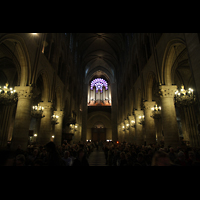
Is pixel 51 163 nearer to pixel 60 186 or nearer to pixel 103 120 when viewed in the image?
pixel 60 186

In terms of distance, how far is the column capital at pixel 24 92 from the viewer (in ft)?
27.0

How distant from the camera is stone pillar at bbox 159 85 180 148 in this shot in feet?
26.5

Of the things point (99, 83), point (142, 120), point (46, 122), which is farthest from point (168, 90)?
point (99, 83)

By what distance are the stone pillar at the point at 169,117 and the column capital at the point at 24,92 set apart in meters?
8.06

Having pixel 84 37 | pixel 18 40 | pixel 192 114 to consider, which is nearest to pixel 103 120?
pixel 84 37

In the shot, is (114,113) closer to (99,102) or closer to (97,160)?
(99,102)

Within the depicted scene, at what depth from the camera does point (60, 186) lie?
4.18ft

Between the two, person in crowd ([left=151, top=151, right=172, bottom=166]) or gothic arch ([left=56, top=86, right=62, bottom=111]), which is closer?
person in crowd ([left=151, top=151, right=172, bottom=166])

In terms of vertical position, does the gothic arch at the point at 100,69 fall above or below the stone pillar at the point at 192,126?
above

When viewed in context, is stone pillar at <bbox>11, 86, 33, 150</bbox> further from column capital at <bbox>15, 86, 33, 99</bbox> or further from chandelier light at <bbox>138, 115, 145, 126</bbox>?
chandelier light at <bbox>138, 115, 145, 126</bbox>

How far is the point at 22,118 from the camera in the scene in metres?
7.95

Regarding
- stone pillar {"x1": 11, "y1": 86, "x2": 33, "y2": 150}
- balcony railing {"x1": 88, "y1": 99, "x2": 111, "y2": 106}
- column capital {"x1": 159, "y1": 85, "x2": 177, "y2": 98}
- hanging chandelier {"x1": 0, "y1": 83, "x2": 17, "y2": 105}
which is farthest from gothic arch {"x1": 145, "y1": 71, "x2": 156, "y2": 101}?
balcony railing {"x1": 88, "y1": 99, "x2": 111, "y2": 106}

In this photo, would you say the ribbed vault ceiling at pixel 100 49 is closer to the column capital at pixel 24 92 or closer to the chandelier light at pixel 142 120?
the chandelier light at pixel 142 120

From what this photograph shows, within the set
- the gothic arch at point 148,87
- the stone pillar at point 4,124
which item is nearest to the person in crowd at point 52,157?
the gothic arch at point 148,87
